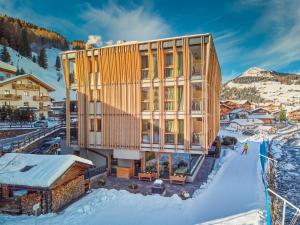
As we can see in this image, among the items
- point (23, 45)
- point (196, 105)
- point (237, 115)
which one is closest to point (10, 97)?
point (196, 105)

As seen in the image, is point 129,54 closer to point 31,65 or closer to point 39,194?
point 39,194

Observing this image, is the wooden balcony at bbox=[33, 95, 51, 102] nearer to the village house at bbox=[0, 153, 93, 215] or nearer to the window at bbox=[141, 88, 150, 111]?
the window at bbox=[141, 88, 150, 111]

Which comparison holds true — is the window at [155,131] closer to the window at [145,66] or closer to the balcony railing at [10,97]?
the window at [145,66]

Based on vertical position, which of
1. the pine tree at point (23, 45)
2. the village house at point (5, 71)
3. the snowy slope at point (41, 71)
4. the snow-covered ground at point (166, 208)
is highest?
the pine tree at point (23, 45)

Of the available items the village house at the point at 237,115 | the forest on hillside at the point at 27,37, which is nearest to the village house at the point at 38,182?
the village house at the point at 237,115

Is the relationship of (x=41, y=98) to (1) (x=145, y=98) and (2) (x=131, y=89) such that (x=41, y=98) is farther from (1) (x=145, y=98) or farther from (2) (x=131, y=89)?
(1) (x=145, y=98)

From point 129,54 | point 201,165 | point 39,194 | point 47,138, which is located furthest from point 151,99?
point 47,138
